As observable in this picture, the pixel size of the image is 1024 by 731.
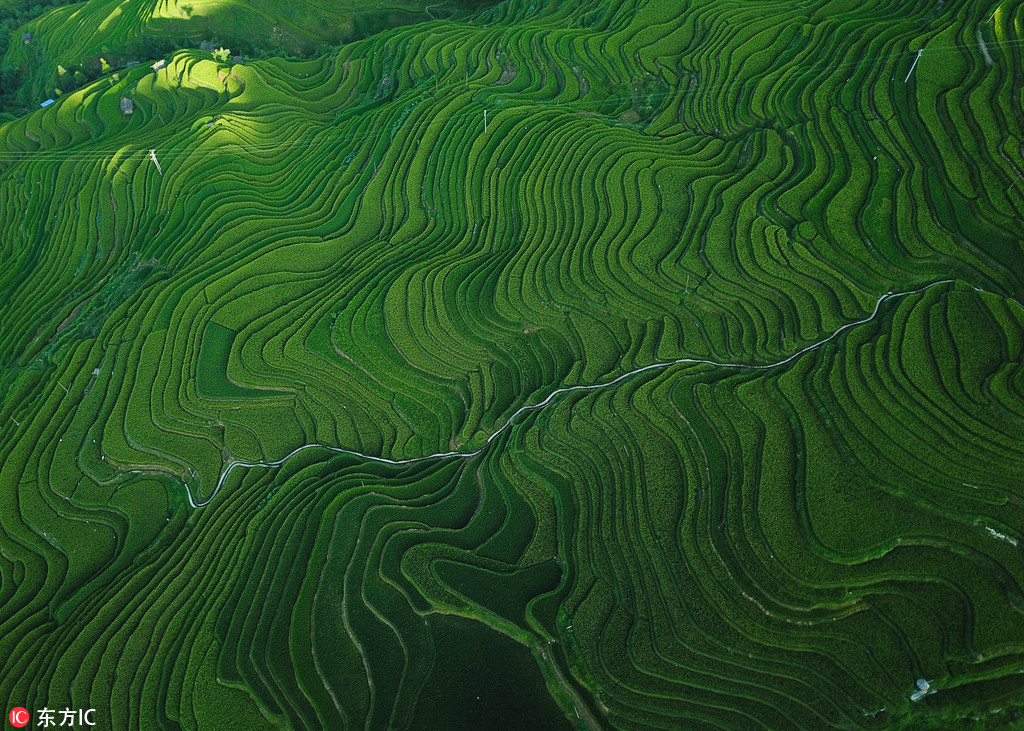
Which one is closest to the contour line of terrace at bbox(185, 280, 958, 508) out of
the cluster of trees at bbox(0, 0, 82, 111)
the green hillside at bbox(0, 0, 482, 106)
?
the green hillside at bbox(0, 0, 482, 106)

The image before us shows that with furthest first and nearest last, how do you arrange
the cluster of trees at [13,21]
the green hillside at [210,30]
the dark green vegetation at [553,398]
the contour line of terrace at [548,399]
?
1. the cluster of trees at [13,21]
2. the green hillside at [210,30]
3. the contour line of terrace at [548,399]
4. the dark green vegetation at [553,398]

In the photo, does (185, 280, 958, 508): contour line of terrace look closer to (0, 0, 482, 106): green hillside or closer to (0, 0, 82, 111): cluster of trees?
(0, 0, 482, 106): green hillside

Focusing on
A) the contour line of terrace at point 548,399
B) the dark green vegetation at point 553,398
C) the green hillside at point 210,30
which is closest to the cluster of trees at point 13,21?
the green hillside at point 210,30

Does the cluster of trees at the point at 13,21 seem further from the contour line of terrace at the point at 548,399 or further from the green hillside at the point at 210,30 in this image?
the contour line of terrace at the point at 548,399

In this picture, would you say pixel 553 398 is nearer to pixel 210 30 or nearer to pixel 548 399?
pixel 548 399

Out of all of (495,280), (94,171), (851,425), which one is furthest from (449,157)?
(851,425)

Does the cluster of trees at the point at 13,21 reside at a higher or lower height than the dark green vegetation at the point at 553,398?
higher

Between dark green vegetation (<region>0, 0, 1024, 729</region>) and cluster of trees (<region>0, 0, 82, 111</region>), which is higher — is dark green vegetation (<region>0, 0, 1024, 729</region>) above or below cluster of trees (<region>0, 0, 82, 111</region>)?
below

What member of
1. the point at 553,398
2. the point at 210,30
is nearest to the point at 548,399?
the point at 553,398

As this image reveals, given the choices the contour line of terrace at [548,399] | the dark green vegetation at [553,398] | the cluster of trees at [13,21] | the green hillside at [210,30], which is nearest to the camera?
the dark green vegetation at [553,398]
